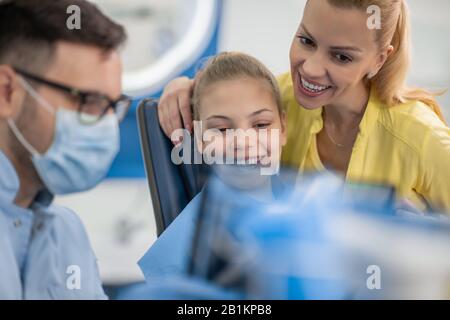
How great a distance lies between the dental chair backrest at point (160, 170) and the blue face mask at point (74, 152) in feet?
0.26

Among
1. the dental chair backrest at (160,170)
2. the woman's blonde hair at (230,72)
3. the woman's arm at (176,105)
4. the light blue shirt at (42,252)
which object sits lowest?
the light blue shirt at (42,252)

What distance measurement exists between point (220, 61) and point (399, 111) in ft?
1.34

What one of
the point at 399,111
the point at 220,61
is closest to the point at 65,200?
the point at 220,61

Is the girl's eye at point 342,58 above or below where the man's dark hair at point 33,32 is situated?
below

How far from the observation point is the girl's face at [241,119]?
5.24 ft

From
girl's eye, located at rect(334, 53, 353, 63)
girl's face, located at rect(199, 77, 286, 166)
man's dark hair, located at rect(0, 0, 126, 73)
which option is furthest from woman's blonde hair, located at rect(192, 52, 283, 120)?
man's dark hair, located at rect(0, 0, 126, 73)

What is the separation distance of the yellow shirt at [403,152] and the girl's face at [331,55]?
A: 0.14ft

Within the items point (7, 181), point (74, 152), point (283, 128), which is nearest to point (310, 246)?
point (283, 128)

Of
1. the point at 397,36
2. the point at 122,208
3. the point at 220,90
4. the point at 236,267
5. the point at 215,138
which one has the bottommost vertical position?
the point at 236,267

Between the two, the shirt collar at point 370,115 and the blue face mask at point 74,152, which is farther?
the shirt collar at point 370,115

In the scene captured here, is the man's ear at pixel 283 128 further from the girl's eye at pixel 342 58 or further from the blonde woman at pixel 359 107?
the girl's eye at pixel 342 58

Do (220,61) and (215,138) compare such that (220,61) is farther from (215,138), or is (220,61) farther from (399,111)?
(399,111)

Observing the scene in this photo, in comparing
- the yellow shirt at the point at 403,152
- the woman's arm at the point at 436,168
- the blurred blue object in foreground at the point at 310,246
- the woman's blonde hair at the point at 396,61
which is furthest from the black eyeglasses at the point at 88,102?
the woman's arm at the point at 436,168

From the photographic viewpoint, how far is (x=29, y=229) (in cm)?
156
